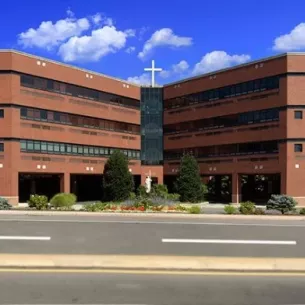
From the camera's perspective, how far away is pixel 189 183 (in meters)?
51.6

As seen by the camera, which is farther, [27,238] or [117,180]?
[117,180]

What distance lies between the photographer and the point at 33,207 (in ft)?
89.1

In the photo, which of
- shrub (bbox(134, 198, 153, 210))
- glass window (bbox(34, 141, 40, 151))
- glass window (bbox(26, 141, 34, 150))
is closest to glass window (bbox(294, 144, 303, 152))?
shrub (bbox(134, 198, 153, 210))

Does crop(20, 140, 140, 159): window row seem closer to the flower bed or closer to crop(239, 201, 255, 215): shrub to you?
the flower bed

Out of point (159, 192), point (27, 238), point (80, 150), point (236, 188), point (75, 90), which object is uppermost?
point (75, 90)

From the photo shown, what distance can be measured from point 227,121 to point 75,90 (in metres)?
16.9

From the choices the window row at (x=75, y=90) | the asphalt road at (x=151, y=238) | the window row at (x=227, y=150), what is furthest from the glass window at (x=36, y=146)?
the asphalt road at (x=151, y=238)

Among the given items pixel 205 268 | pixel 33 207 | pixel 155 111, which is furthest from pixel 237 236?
pixel 155 111

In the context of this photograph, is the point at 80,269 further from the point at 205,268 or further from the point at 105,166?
the point at 105,166

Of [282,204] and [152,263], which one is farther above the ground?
[152,263]

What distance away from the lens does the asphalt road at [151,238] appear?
11820 mm

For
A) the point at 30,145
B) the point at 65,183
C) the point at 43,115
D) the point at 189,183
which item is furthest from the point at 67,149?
the point at 189,183

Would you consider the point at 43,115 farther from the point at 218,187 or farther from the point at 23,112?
the point at 218,187

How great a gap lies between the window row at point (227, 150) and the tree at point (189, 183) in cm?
410
